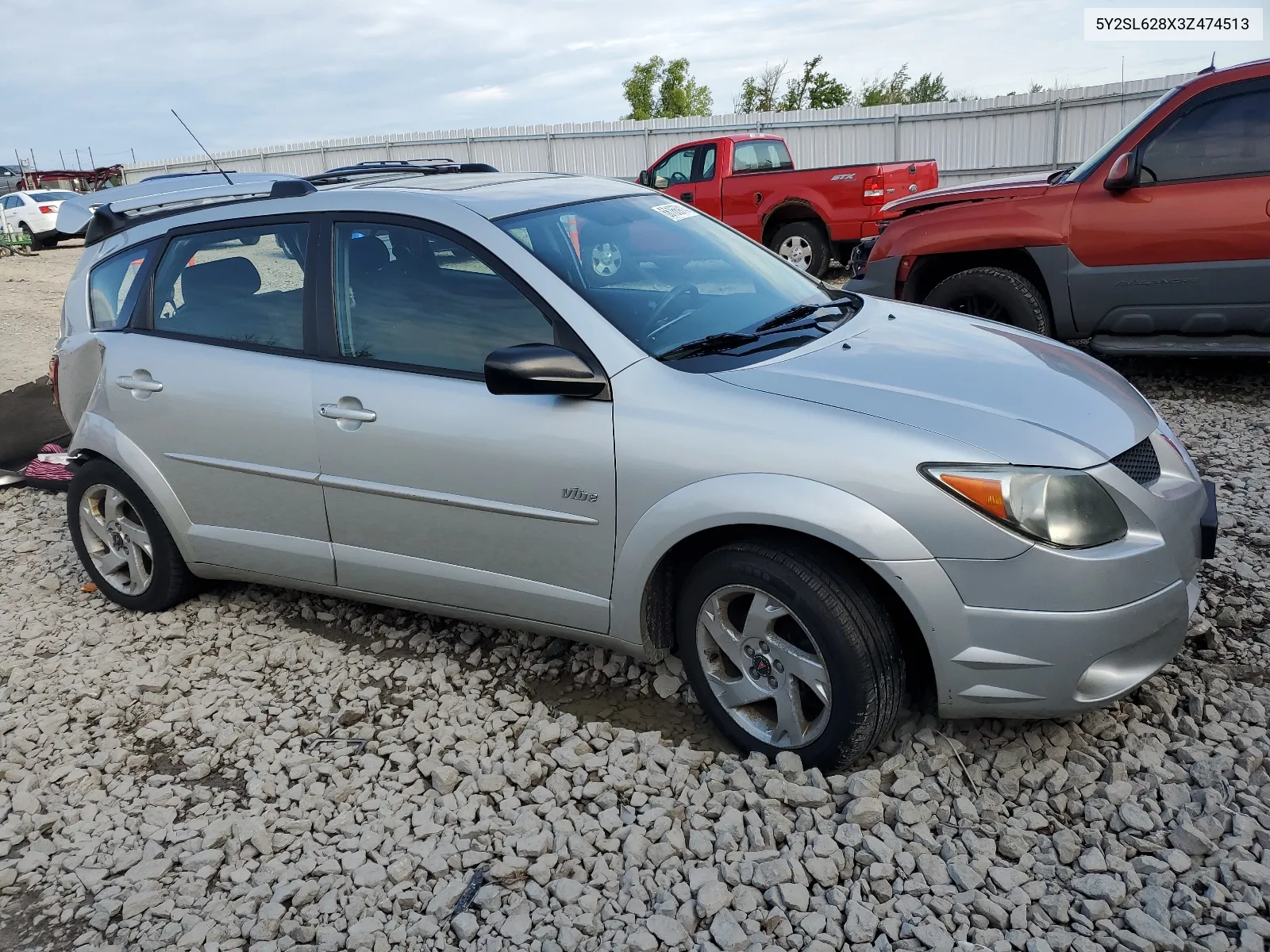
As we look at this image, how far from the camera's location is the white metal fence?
746 inches

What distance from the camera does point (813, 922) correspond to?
2508mm

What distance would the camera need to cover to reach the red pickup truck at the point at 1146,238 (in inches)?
237

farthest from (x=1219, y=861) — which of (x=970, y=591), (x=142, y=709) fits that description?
(x=142, y=709)

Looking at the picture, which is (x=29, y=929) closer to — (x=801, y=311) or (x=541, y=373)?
(x=541, y=373)

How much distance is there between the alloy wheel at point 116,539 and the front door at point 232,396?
0.36 meters

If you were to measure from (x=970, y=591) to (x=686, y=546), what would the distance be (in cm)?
86

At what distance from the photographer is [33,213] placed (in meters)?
24.6

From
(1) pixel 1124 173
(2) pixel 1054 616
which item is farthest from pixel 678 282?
(1) pixel 1124 173

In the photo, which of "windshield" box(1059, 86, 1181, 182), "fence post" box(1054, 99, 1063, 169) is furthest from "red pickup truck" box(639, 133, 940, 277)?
"fence post" box(1054, 99, 1063, 169)

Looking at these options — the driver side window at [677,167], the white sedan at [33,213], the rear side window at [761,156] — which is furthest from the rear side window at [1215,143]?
the white sedan at [33,213]

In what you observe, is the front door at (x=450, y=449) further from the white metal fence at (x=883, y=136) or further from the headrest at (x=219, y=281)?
the white metal fence at (x=883, y=136)

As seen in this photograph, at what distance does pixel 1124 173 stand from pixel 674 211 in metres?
3.53

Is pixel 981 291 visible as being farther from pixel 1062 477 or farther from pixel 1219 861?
pixel 1219 861

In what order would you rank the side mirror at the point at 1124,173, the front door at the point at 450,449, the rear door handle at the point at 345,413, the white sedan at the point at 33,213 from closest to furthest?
the front door at the point at 450,449 → the rear door handle at the point at 345,413 → the side mirror at the point at 1124,173 → the white sedan at the point at 33,213
